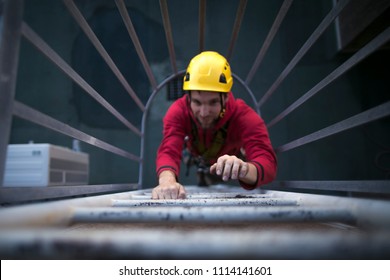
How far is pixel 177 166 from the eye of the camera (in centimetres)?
127

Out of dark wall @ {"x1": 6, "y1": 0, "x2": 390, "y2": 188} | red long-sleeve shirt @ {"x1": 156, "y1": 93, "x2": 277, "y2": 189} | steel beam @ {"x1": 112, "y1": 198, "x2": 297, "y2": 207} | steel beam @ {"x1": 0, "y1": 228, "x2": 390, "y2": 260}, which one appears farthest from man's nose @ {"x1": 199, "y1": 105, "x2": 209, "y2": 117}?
dark wall @ {"x1": 6, "y1": 0, "x2": 390, "y2": 188}

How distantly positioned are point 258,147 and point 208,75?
39 cm

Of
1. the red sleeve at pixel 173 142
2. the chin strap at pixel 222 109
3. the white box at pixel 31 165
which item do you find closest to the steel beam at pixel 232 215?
the red sleeve at pixel 173 142

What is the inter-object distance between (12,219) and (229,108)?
A: 3.56 feet

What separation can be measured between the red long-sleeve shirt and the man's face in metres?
0.10

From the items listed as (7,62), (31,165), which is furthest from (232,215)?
(31,165)

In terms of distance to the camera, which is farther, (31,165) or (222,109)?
(31,165)

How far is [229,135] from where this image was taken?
4.80ft

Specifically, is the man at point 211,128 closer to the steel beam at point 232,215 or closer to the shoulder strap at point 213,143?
the shoulder strap at point 213,143

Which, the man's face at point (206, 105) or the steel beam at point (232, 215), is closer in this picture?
the steel beam at point (232, 215)

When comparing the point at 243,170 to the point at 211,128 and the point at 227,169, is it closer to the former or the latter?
the point at 227,169

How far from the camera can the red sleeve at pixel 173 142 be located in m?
1.24
